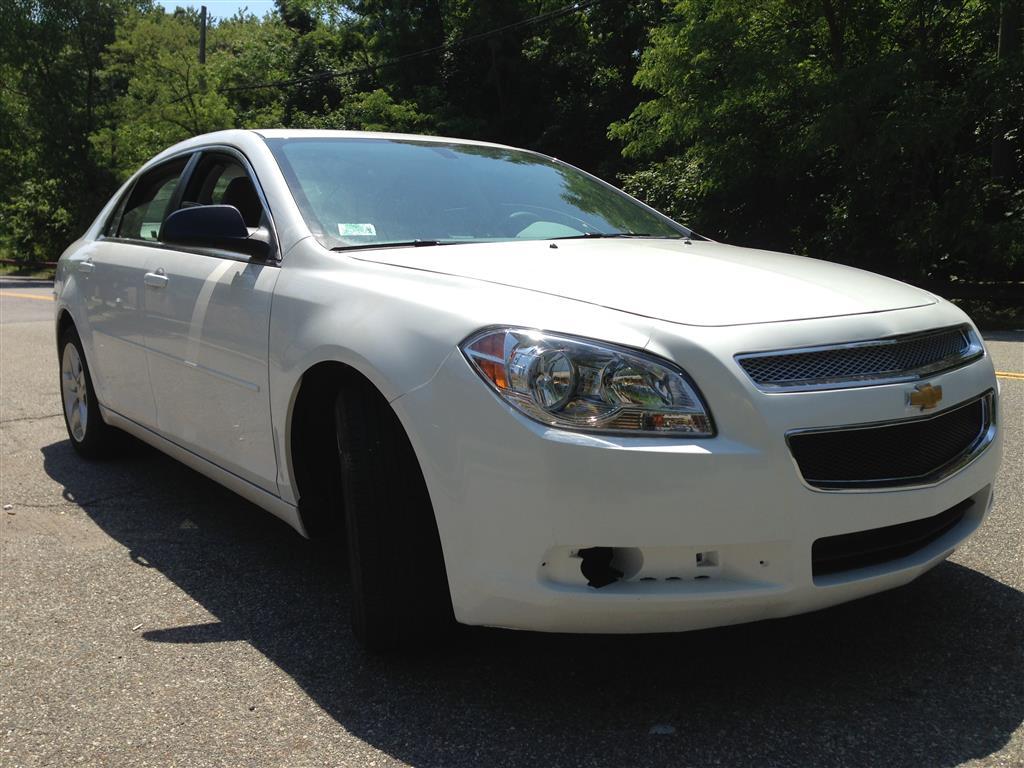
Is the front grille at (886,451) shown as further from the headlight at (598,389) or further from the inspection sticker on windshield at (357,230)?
the inspection sticker on windshield at (357,230)

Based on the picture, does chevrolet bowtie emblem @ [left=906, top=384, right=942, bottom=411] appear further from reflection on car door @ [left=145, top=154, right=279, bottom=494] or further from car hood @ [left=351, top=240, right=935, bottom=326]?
reflection on car door @ [left=145, top=154, right=279, bottom=494]

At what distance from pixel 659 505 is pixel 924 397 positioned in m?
0.78

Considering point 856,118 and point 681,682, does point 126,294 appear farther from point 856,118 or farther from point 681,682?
point 856,118

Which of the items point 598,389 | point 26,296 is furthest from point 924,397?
point 26,296

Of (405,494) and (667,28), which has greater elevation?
(667,28)

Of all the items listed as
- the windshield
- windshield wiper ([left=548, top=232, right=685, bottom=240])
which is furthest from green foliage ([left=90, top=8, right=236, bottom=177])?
windshield wiper ([left=548, top=232, right=685, bottom=240])

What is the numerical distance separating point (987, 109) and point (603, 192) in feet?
43.1

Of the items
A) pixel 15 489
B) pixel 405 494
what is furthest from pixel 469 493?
pixel 15 489

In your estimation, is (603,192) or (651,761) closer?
(651,761)

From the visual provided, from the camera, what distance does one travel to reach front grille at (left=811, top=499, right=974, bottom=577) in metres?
2.43

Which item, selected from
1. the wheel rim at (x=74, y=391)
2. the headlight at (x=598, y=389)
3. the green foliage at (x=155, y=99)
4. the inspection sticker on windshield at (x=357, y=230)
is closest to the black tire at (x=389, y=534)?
the headlight at (x=598, y=389)

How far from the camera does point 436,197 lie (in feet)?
12.0

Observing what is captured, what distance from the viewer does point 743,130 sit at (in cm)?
1794

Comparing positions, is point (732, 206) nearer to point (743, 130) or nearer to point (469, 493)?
point (743, 130)
